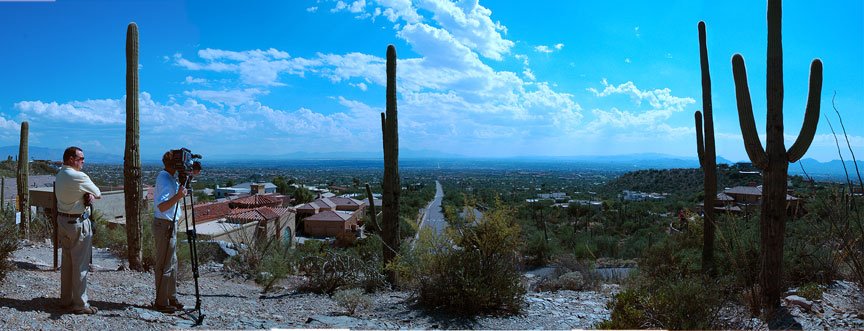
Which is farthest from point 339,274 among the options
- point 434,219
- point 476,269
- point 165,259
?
point 434,219

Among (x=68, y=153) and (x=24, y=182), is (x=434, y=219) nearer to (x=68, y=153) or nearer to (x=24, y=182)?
(x=24, y=182)

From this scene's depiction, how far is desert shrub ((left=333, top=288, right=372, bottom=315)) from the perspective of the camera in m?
7.36

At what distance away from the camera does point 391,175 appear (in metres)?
9.75

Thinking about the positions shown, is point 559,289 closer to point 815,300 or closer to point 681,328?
point 815,300

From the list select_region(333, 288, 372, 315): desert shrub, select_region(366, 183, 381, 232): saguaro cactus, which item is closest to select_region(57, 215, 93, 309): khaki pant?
select_region(333, 288, 372, 315): desert shrub

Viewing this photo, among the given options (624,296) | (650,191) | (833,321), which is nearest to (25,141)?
(624,296)

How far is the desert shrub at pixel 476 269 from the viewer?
736cm

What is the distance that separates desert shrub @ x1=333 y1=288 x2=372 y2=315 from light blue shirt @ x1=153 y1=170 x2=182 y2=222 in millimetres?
2677

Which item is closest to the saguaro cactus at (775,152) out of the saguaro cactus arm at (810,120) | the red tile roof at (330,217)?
the saguaro cactus arm at (810,120)

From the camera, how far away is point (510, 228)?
7.75 m

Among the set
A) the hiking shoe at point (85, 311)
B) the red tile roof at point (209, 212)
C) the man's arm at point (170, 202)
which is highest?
the man's arm at point (170, 202)

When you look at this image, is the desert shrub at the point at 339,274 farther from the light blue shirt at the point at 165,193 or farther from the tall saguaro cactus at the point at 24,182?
the tall saguaro cactus at the point at 24,182

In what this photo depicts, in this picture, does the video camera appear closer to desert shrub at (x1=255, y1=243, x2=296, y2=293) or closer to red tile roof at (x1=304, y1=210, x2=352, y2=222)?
desert shrub at (x1=255, y1=243, x2=296, y2=293)

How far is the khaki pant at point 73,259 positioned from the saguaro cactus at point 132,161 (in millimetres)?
3720
